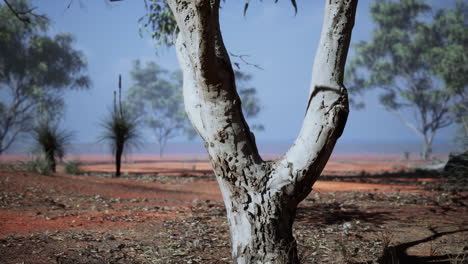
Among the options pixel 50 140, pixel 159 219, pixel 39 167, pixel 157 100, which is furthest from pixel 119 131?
pixel 157 100

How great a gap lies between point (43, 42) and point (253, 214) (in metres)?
29.3

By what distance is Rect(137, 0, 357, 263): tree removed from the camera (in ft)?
10.1

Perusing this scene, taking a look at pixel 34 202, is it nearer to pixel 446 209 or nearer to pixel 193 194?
pixel 193 194

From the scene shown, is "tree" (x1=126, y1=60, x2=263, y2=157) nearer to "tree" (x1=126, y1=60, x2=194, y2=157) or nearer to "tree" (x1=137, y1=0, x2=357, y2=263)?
"tree" (x1=126, y1=60, x2=194, y2=157)

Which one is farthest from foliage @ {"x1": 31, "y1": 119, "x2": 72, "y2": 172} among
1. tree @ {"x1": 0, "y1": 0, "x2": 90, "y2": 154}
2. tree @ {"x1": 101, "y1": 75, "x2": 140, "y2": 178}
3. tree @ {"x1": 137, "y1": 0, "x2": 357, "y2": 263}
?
tree @ {"x1": 0, "y1": 0, "x2": 90, "y2": 154}

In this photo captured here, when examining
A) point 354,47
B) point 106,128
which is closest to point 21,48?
point 106,128

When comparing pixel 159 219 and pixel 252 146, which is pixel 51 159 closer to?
pixel 159 219

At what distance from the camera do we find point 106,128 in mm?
12750

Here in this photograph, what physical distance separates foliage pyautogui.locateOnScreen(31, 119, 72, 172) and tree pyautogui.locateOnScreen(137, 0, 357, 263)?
9562 millimetres

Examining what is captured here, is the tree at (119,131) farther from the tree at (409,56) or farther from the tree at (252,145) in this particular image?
the tree at (409,56)

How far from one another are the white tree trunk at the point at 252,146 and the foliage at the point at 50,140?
956 cm

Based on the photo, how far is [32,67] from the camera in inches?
1141

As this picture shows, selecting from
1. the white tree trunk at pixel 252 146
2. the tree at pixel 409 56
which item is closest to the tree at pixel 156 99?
the tree at pixel 409 56

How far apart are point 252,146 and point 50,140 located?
32.0ft
